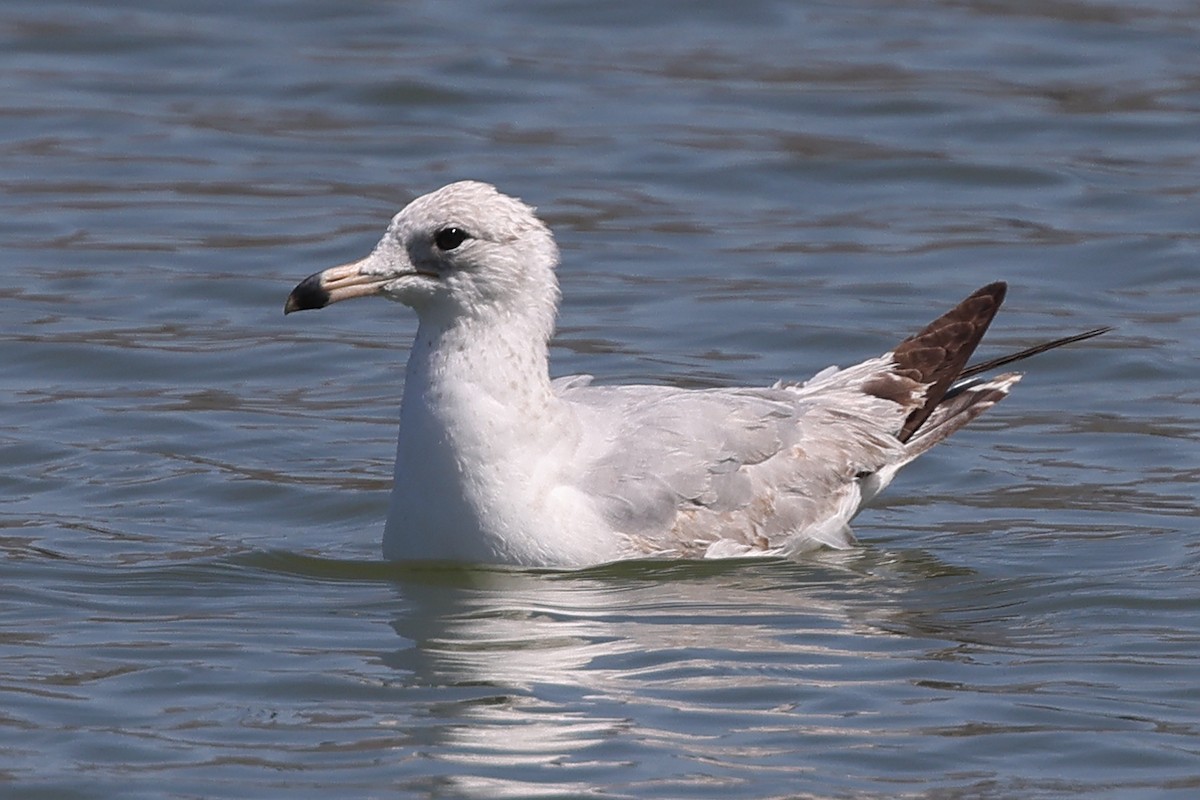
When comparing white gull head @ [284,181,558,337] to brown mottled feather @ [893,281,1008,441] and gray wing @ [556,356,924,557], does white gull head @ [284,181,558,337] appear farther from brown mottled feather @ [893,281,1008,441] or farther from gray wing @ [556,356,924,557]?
brown mottled feather @ [893,281,1008,441]

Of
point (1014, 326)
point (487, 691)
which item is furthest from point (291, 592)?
point (1014, 326)

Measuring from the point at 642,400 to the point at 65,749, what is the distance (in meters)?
3.17

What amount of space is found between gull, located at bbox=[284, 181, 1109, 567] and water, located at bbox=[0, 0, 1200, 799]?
198 mm

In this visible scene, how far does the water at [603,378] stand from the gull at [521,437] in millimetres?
198

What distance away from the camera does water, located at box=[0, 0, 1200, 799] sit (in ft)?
26.1

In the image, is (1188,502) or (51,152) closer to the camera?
(1188,502)

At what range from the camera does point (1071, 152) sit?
17.5 meters

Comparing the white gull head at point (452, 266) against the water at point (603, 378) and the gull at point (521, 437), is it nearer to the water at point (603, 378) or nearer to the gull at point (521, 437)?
the gull at point (521, 437)

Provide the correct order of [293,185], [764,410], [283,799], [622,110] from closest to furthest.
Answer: [283,799], [764,410], [293,185], [622,110]

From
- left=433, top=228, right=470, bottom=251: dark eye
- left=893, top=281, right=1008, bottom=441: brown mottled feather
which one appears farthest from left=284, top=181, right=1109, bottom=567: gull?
left=893, top=281, right=1008, bottom=441: brown mottled feather

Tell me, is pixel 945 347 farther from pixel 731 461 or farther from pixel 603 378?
pixel 603 378

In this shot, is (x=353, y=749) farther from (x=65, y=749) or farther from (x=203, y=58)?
(x=203, y=58)

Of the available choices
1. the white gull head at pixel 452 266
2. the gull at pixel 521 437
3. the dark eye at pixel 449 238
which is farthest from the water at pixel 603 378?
the dark eye at pixel 449 238

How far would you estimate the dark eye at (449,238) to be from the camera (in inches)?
370
